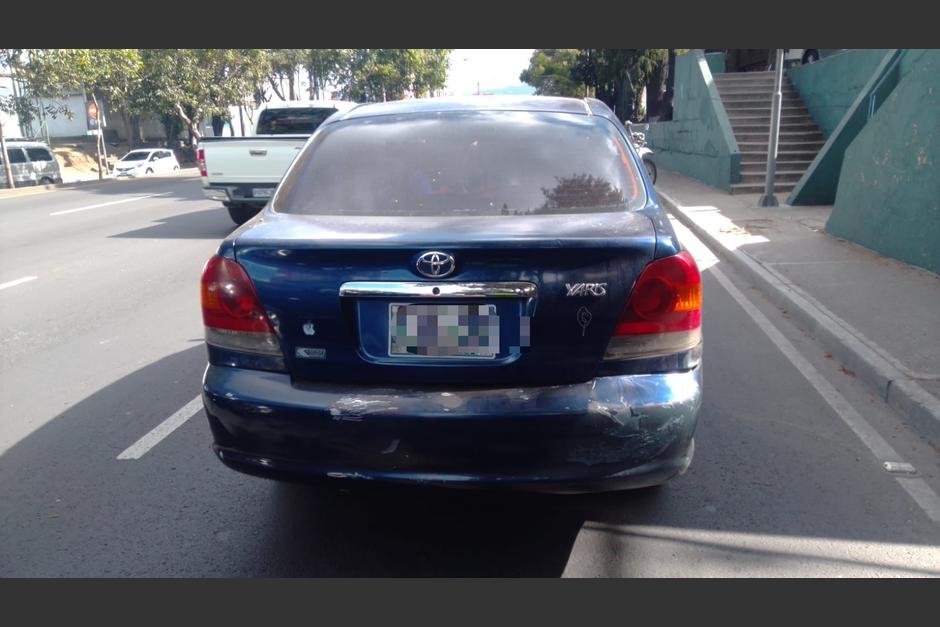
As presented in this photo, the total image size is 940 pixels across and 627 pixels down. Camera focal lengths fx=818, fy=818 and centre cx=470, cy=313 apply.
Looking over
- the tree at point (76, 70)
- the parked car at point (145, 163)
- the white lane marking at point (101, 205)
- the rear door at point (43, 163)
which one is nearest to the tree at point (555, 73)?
the parked car at point (145, 163)

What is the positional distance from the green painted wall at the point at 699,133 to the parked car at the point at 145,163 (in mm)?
20928

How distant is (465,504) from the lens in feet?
12.4

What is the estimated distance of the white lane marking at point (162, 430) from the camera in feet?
14.4

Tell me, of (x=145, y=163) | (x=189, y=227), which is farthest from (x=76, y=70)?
(x=189, y=227)

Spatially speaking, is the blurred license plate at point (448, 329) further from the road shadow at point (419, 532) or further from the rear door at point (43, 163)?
the rear door at point (43, 163)

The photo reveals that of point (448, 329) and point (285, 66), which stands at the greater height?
point (285, 66)

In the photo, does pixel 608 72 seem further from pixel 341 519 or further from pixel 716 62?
pixel 341 519

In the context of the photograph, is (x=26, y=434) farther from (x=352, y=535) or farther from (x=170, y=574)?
(x=352, y=535)

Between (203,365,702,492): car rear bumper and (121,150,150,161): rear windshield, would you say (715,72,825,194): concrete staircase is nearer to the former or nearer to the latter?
(203,365,702,492): car rear bumper

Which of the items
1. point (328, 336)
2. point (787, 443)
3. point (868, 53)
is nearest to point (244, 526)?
point (328, 336)

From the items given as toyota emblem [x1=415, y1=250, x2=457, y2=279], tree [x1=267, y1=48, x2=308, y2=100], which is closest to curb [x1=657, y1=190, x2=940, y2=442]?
toyota emblem [x1=415, y1=250, x2=457, y2=279]

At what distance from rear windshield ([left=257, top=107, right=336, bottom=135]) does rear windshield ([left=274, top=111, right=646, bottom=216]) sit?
433 inches

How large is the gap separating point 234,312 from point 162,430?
1.96 metres

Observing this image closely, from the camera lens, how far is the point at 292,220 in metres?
3.35
